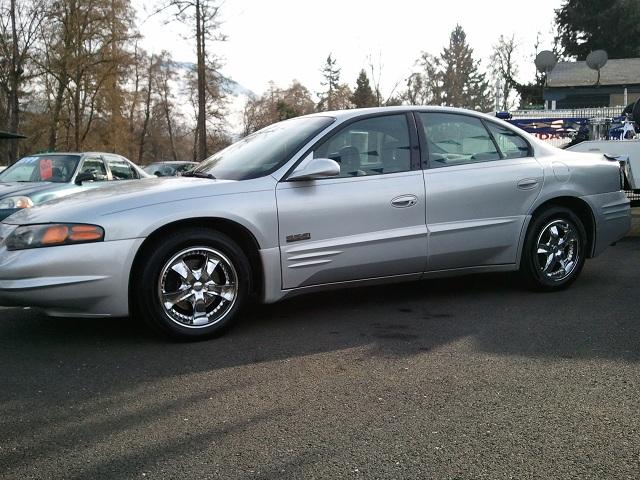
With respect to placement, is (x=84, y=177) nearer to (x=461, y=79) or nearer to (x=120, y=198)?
(x=120, y=198)

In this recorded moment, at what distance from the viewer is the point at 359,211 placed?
14.8 ft

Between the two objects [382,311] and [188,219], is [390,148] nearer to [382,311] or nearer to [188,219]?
[382,311]

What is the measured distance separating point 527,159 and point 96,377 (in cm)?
381

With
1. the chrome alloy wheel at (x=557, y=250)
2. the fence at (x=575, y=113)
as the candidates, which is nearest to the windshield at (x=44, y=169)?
the chrome alloy wheel at (x=557, y=250)

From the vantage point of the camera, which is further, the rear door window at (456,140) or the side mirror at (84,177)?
the side mirror at (84,177)

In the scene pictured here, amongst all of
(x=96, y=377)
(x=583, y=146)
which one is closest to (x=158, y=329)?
(x=96, y=377)

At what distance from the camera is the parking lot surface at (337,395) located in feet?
8.18

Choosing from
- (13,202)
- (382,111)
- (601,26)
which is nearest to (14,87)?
(13,202)

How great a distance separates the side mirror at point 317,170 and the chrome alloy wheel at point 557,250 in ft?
6.75

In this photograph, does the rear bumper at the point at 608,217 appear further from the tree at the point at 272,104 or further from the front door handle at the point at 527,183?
the tree at the point at 272,104

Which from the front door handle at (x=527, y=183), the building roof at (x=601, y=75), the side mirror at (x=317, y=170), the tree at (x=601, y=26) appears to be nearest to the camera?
the side mirror at (x=317, y=170)

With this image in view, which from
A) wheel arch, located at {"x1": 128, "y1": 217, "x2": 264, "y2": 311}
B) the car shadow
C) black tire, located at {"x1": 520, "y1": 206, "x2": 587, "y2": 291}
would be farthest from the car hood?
black tire, located at {"x1": 520, "y1": 206, "x2": 587, "y2": 291}

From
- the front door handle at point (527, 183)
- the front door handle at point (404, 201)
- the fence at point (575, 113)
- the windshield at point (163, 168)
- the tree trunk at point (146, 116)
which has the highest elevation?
the tree trunk at point (146, 116)

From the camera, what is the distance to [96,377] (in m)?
3.48
